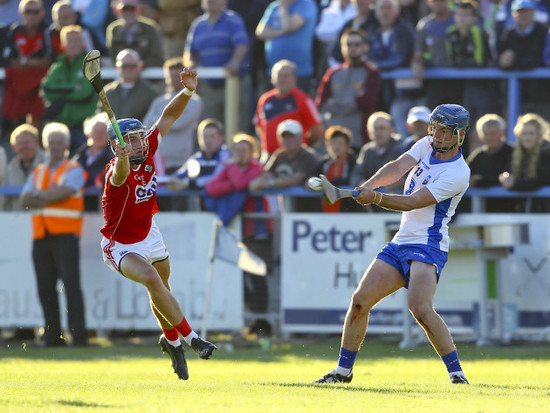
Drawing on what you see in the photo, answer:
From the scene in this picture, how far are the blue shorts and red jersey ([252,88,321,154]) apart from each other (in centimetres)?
610

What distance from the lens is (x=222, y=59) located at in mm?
15961

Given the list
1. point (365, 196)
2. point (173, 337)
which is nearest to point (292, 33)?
point (173, 337)

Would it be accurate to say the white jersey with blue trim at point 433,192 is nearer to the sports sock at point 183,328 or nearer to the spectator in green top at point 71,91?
the sports sock at point 183,328

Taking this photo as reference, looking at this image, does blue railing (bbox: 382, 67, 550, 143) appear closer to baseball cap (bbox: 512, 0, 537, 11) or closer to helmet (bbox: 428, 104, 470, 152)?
baseball cap (bbox: 512, 0, 537, 11)

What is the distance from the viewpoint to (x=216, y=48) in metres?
15.9

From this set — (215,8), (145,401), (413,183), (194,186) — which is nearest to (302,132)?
(194,186)

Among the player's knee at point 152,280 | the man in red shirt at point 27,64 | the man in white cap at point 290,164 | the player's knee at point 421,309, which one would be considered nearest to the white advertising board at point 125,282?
the man in white cap at point 290,164

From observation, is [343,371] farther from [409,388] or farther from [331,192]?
[331,192]

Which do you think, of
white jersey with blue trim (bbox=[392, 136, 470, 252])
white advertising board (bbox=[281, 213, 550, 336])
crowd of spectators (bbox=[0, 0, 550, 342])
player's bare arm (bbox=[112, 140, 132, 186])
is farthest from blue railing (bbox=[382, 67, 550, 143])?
player's bare arm (bbox=[112, 140, 132, 186])

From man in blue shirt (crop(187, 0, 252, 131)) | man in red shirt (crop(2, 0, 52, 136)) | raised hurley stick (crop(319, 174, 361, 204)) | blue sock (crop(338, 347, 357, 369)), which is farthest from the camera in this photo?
man in red shirt (crop(2, 0, 52, 136))

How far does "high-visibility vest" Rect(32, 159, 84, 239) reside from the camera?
14.0 meters

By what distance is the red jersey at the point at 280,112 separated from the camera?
14.8m

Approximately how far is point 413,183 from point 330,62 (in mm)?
7319

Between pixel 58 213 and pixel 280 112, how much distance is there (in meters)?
3.25
